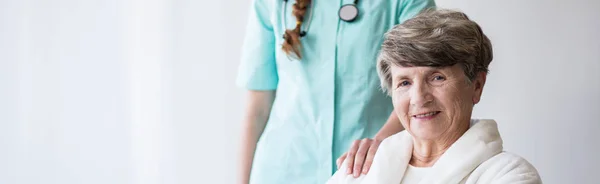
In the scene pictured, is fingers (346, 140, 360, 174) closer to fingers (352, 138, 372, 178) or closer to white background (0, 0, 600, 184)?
fingers (352, 138, 372, 178)

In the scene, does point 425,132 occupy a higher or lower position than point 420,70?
lower

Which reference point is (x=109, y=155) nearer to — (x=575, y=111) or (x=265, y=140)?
(x=265, y=140)

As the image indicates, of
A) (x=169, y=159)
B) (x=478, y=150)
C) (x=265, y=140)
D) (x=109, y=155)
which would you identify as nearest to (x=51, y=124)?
(x=109, y=155)

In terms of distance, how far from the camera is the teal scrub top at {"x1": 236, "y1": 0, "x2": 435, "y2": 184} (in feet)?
6.61

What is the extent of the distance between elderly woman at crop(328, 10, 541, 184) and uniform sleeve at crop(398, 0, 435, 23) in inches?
9.4

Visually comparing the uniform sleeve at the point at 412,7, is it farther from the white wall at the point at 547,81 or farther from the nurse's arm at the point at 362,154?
the white wall at the point at 547,81

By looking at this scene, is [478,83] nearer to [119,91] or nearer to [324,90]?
[324,90]

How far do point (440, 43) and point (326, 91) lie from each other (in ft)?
1.57

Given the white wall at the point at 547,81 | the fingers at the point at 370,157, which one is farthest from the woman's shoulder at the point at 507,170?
the white wall at the point at 547,81

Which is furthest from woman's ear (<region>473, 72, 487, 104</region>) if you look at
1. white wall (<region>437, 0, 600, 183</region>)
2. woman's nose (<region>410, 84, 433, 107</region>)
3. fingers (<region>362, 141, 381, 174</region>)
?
white wall (<region>437, 0, 600, 183</region>)

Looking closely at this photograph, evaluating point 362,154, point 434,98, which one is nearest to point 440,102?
point 434,98

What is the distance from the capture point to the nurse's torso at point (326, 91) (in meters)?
2.02

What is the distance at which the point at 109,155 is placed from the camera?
324 cm

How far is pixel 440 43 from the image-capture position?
1.64m
